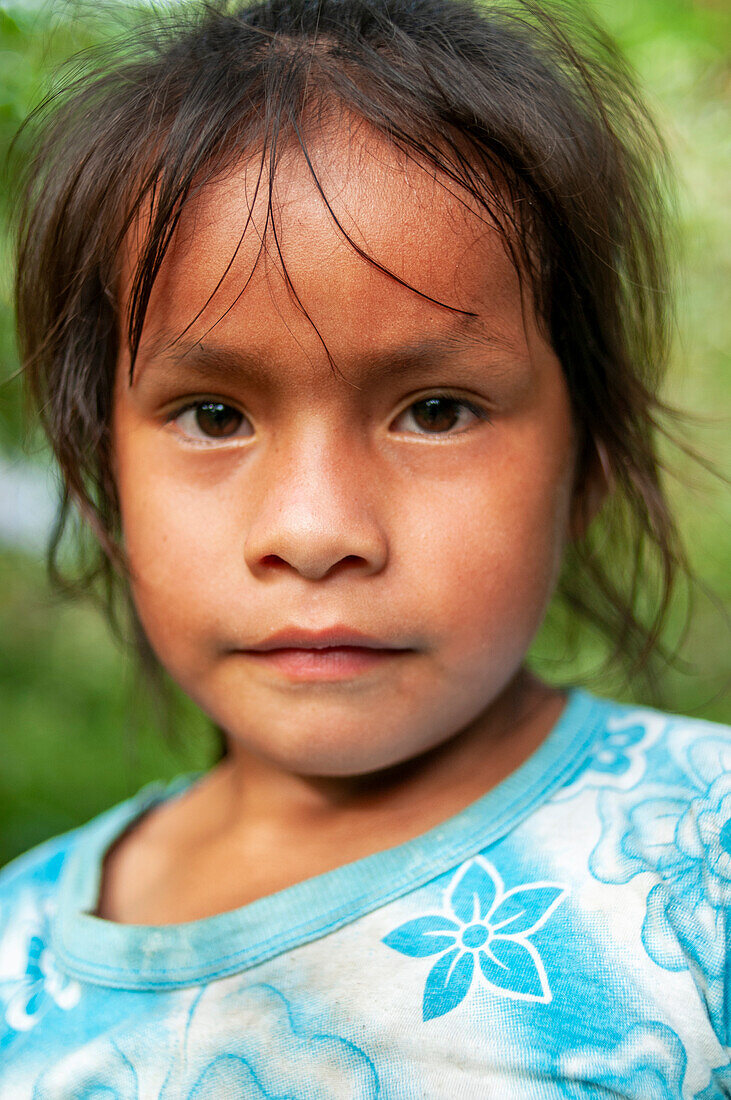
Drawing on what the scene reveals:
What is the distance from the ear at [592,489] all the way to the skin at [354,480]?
0.11 metres

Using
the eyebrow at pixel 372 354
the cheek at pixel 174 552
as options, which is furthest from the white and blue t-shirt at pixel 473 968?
the eyebrow at pixel 372 354

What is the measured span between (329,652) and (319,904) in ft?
0.87

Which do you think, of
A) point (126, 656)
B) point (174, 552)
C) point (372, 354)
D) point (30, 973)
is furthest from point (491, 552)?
point (126, 656)

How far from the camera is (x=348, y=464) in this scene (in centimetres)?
95

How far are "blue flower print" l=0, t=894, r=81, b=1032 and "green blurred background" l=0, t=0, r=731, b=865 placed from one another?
2.07ft

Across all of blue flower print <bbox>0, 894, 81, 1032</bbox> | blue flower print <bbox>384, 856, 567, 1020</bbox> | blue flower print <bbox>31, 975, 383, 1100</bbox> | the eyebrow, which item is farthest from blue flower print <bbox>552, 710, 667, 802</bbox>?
blue flower print <bbox>0, 894, 81, 1032</bbox>

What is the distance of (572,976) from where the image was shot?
0.91 m

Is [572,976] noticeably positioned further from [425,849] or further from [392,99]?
[392,99]

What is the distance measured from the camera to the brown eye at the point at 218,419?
105 cm

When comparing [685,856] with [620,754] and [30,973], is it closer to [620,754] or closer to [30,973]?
[620,754]

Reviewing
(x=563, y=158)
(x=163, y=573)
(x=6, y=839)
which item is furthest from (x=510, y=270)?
(x=6, y=839)

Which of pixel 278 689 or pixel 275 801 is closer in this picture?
pixel 278 689

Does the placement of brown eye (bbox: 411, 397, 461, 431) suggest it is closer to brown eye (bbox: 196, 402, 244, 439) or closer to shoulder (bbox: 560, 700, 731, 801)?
brown eye (bbox: 196, 402, 244, 439)

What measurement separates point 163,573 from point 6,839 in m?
1.24
